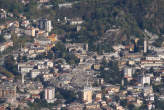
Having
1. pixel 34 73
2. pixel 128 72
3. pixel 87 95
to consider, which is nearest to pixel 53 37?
pixel 34 73

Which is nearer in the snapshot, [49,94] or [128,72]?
[49,94]

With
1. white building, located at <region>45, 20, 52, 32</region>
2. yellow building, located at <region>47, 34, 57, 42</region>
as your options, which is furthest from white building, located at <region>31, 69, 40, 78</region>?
white building, located at <region>45, 20, 52, 32</region>

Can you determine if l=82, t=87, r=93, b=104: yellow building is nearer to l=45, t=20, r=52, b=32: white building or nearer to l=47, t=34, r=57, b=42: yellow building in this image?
l=47, t=34, r=57, b=42: yellow building

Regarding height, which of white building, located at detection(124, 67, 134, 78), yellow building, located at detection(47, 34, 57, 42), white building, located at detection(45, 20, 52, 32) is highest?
white building, located at detection(45, 20, 52, 32)

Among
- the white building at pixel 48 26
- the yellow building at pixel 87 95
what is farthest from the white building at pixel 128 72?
the white building at pixel 48 26

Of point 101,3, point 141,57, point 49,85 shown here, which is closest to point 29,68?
point 49,85

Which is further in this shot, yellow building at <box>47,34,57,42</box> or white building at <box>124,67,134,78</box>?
yellow building at <box>47,34,57,42</box>

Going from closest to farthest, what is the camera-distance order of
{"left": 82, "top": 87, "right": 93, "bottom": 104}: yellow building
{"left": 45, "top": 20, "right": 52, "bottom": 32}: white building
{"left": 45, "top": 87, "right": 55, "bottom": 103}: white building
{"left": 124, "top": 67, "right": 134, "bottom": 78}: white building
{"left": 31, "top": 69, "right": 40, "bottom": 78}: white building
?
1. {"left": 82, "top": 87, "right": 93, "bottom": 104}: yellow building
2. {"left": 45, "top": 87, "right": 55, "bottom": 103}: white building
3. {"left": 31, "top": 69, "right": 40, "bottom": 78}: white building
4. {"left": 124, "top": 67, "right": 134, "bottom": 78}: white building
5. {"left": 45, "top": 20, "right": 52, "bottom": 32}: white building

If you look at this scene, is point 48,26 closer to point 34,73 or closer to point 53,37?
point 53,37

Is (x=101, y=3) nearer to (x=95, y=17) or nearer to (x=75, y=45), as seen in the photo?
(x=95, y=17)

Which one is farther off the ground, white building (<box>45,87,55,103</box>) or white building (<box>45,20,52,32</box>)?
white building (<box>45,20,52,32</box>)

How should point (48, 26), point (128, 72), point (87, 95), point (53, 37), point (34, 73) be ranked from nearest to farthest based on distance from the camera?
Answer: point (87, 95)
point (34, 73)
point (128, 72)
point (53, 37)
point (48, 26)
